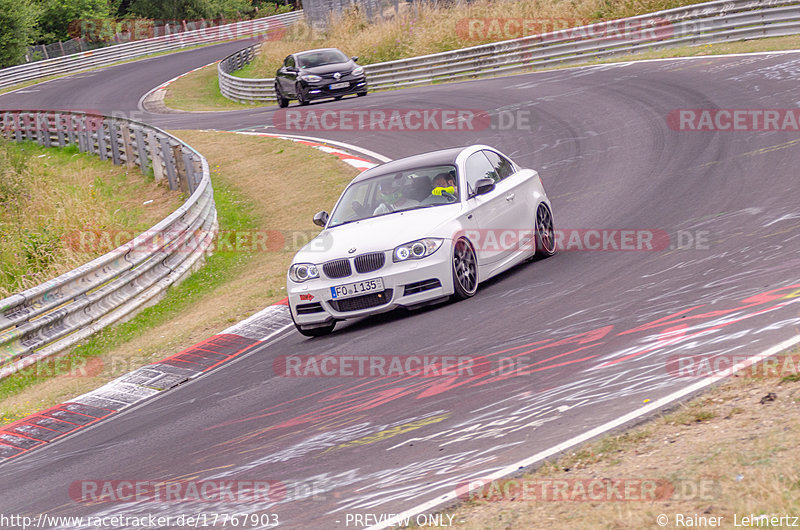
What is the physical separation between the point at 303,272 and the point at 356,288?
68 cm

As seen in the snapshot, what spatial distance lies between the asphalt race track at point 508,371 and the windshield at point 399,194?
3.77ft

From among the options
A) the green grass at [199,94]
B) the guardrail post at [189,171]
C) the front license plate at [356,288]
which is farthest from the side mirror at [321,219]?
the green grass at [199,94]

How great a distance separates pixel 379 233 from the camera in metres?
9.91

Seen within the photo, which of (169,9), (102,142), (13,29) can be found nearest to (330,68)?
(102,142)

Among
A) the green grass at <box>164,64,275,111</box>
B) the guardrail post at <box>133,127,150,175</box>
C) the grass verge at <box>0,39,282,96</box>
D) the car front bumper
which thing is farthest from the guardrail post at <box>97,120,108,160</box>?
the grass verge at <box>0,39,282,96</box>

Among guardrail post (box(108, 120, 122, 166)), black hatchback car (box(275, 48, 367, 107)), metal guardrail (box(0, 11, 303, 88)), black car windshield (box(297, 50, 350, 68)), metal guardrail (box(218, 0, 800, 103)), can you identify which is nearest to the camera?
metal guardrail (box(218, 0, 800, 103))

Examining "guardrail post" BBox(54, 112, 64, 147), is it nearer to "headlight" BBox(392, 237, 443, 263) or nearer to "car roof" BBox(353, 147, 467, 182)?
"car roof" BBox(353, 147, 467, 182)

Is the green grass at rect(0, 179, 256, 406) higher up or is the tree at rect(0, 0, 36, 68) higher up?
the tree at rect(0, 0, 36, 68)

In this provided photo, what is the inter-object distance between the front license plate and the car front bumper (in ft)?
0.11

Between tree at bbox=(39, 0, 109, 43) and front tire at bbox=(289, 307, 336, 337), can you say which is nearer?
front tire at bbox=(289, 307, 336, 337)

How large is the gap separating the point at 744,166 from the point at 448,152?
14.6 feet

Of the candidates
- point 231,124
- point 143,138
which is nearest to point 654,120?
point 143,138

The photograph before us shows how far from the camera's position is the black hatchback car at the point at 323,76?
3058cm

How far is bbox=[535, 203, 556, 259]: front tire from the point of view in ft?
37.3
